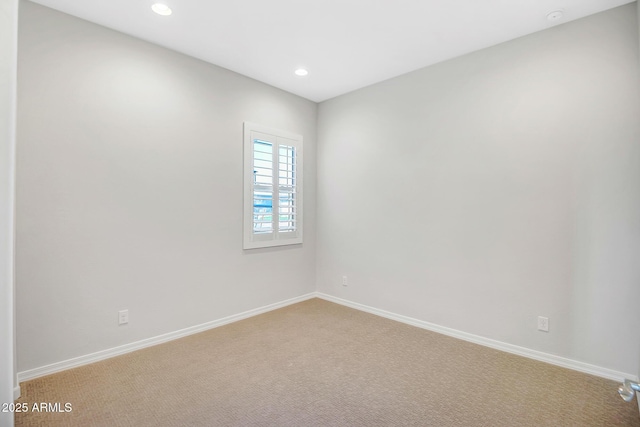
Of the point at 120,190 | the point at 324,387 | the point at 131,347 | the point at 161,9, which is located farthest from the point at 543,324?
the point at 161,9

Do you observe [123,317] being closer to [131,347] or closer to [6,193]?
[131,347]

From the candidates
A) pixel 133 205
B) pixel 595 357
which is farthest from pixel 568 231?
pixel 133 205

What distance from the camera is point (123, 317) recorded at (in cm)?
276

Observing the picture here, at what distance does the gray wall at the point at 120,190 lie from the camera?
2.35 metres

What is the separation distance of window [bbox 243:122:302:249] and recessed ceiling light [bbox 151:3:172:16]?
131 cm

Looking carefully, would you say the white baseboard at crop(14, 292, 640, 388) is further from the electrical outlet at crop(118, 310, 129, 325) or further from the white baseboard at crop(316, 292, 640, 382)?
the electrical outlet at crop(118, 310, 129, 325)

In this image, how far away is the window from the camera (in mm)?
3658

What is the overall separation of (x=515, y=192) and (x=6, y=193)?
3.40 meters

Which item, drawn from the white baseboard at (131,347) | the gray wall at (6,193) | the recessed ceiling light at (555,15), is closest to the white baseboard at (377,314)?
the white baseboard at (131,347)

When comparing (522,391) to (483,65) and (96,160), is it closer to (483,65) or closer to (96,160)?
(483,65)

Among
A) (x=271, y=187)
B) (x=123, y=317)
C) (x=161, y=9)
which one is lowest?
(x=123, y=317)

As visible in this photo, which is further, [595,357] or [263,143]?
[263,143]

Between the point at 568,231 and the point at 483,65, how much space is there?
1.67 m

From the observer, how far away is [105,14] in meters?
2.49
